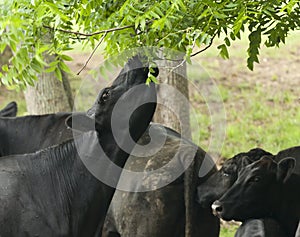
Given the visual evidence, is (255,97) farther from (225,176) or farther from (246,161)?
(246,161)

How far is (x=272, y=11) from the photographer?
6824 millimetres

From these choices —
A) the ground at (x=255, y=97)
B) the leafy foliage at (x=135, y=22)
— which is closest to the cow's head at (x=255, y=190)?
the leafy foliage at (x=135, y=22)

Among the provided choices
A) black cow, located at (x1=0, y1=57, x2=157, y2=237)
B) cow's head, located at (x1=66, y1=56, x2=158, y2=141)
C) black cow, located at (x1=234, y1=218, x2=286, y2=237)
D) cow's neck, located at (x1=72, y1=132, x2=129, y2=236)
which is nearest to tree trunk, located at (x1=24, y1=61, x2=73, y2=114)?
black cow, located at (x1=0, y1=57, x2=157, y2=237)

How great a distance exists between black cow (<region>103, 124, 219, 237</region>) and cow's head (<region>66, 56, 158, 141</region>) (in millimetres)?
939

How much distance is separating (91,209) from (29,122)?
266cm

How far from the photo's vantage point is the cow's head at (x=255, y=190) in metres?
7.59

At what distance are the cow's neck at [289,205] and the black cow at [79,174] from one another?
1.40 m

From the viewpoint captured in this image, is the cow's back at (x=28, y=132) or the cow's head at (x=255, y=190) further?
the cow's back at (x=28, y=132)

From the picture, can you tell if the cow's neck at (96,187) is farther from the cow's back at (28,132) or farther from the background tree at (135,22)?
the cow's back at (28,132)

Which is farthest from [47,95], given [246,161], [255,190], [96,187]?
[255,190]

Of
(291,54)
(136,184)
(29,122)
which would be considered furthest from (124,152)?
(291,54)

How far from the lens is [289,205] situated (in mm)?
7789

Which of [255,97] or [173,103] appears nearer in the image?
[173,103]

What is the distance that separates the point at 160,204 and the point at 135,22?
240 cm
